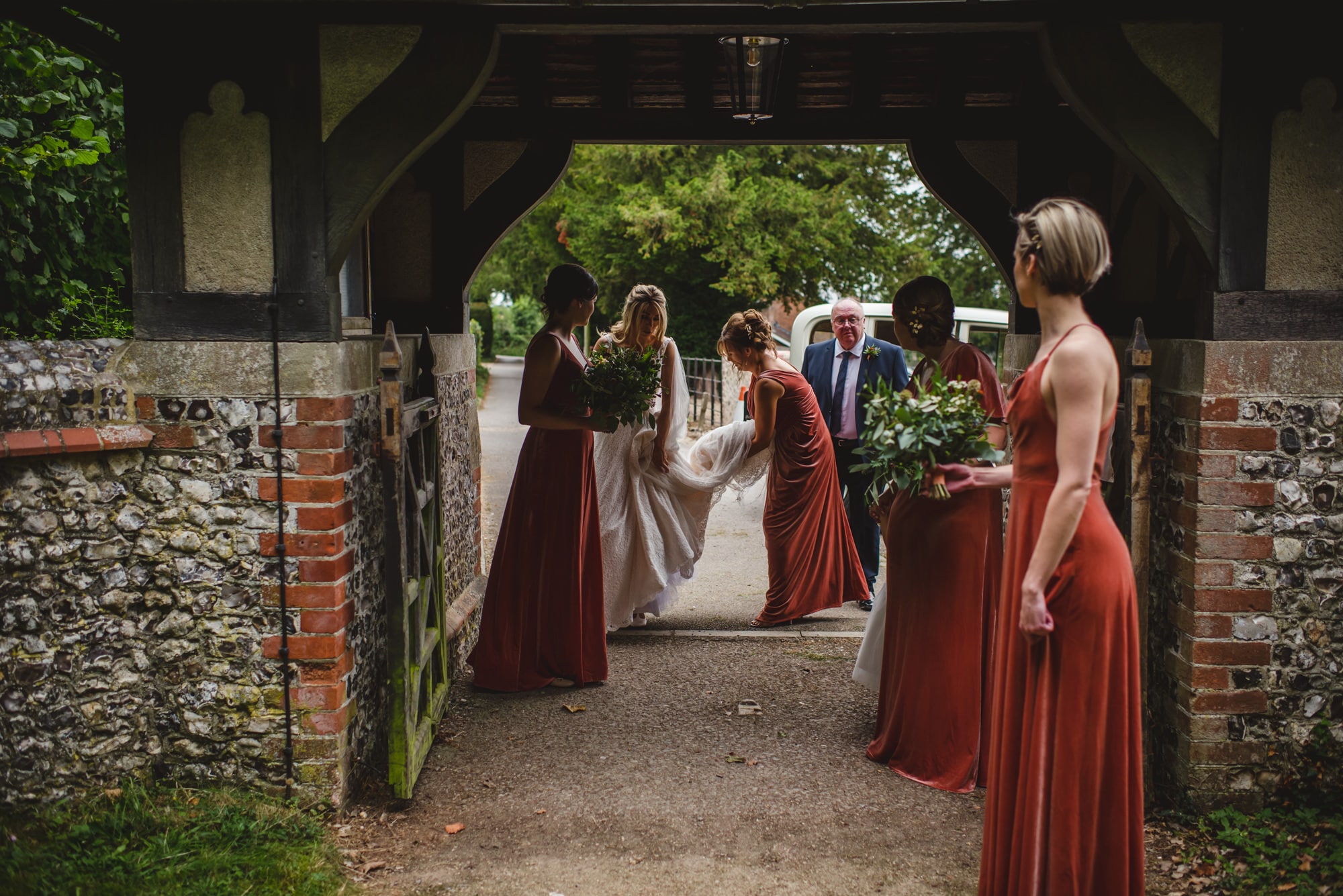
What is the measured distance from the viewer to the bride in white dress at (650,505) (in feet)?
22.0

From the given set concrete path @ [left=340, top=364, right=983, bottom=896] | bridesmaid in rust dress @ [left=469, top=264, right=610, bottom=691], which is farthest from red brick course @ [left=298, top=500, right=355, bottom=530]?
bridesmaid in rust dress @ [left=469, top=264, right=610, bottom=691]

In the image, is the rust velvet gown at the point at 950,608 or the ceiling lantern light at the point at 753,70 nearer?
the rust velvet gown at the point at 950,608

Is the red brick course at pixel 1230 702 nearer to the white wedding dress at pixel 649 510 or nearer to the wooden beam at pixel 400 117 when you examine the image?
the white wedding dress at pixel 649 510

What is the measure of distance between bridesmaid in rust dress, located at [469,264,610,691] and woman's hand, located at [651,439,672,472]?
1.12m

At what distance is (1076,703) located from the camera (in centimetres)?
301

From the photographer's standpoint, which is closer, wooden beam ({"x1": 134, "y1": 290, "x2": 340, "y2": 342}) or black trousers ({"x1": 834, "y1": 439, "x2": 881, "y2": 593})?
wooden beam ({"x1": 134, "y1": 290, "x2": 340, "y2": 342})

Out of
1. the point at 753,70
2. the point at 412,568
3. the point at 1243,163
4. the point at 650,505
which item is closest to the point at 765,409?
the point at 650,505

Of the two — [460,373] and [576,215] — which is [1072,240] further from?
[576,215]

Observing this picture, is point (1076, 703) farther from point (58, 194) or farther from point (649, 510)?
point (58, 194)

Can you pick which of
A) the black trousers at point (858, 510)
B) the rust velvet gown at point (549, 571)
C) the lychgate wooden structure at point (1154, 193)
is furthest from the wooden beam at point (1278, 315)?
the black trousers at point (858, 510)

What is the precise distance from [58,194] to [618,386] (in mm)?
3269

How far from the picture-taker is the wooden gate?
415 centimetres

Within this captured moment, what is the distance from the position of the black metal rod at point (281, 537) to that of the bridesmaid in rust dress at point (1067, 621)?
2631 mm

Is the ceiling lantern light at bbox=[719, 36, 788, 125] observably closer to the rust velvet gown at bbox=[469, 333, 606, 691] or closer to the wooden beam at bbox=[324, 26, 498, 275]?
the wooden beam at bbox=[324, 26, 498, 275]
